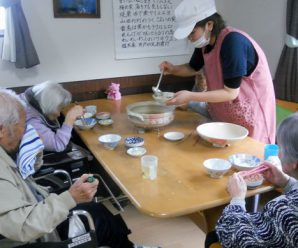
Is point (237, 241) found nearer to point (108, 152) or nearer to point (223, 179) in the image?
point (223, 179)

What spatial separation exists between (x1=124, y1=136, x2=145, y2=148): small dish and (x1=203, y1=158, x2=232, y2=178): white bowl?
1.28 feet

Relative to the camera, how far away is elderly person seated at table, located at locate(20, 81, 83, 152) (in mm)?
1879

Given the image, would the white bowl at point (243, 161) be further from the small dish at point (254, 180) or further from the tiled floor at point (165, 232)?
the tiled floor at point (165, 232)

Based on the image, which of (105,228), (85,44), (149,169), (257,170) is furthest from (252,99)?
(85,44)

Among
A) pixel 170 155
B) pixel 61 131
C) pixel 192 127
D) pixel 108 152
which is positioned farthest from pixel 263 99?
pixel 61 131

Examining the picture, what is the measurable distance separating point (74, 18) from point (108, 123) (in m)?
1.09

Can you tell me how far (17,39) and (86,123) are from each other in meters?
0.90

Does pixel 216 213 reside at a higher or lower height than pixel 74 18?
lower

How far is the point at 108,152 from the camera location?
5.24ft

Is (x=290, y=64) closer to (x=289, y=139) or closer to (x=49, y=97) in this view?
(x=289, y=139)

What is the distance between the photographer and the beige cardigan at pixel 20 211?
1023 millimetres

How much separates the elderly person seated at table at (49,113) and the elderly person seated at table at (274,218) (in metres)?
1.15

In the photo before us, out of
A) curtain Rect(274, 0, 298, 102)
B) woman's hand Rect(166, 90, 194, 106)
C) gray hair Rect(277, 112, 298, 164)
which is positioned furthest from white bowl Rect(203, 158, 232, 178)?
curtain Rect(274, 0, 298, 102)

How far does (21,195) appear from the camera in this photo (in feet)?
3.66
